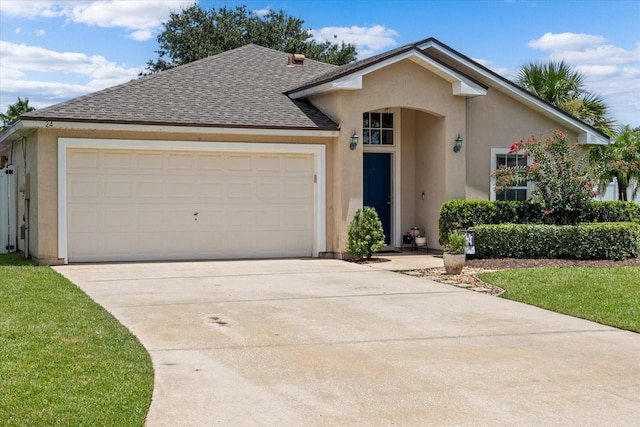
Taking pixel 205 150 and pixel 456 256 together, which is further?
pixel 205 150

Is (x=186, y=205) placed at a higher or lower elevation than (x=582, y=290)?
higher

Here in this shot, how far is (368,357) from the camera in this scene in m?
7.45

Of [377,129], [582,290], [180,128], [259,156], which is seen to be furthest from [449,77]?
[582,290]

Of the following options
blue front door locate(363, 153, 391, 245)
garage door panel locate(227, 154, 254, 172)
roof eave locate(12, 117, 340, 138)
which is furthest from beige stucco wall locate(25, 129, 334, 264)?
blue front door locate(363, 153, 391, 245)

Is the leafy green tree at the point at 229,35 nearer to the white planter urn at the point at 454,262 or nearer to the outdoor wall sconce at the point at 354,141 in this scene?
the outdoor wall sconce at the point at 354,141

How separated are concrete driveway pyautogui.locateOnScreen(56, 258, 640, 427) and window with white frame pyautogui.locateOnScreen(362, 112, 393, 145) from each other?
6.39 m

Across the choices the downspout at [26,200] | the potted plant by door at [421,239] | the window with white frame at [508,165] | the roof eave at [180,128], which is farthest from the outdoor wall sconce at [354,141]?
the downspout at [26,200]

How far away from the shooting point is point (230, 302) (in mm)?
10547

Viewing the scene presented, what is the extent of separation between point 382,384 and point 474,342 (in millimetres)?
1966

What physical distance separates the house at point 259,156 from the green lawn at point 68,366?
5285mm

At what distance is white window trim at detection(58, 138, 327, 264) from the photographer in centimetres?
1502

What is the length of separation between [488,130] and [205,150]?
648cm

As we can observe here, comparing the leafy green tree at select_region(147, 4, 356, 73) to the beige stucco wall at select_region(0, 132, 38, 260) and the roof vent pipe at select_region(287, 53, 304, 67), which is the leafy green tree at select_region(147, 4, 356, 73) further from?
the beige stucco wall at select_region(0, 132, 38, 260)

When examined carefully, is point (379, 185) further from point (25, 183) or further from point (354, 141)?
point (25, 183)
